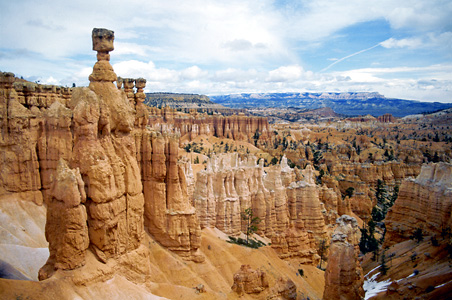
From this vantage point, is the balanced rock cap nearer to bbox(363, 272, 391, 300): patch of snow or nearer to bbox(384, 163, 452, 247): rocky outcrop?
bbox(363, 272, 391, 300): patch of snow

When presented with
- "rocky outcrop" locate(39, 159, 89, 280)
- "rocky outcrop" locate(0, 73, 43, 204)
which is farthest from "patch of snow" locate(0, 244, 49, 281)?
"rocky outcrop" locate(0, 73, 43, 204)

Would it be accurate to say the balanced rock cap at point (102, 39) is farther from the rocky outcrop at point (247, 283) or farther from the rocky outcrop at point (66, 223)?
the rocky outcrop at point (247, 283)

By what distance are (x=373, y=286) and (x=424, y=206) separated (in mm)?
9798

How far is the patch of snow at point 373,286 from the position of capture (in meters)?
23.0

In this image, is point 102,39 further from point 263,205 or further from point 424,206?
point 424,206

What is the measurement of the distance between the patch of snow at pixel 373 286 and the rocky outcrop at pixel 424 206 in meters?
6.49

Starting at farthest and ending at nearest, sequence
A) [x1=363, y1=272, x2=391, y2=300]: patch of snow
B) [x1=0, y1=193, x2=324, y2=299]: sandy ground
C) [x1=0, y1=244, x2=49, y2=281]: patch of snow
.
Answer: [x1=363, y1=272, x2=391, y2=300]: patch of snow, [x1=0, y1=244, x2=49, y2=281]: patch of snow, [x1=0, y1=193, x2=324, y2=299]: sandy ground

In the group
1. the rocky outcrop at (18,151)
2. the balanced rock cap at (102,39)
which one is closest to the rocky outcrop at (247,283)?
the balanced rock cap at (102,39)

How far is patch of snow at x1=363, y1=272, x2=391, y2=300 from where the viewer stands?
2304cm

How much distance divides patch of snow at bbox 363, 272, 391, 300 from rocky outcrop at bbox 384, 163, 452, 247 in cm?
649

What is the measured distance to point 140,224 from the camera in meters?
16.1

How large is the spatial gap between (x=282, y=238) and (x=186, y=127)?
6760cm

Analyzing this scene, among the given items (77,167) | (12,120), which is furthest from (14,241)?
(77,167)

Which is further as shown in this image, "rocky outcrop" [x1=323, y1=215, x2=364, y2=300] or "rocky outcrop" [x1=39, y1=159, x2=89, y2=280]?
"rocky outcrop" [x1=323, y1=215, x2=364, y2=300]
